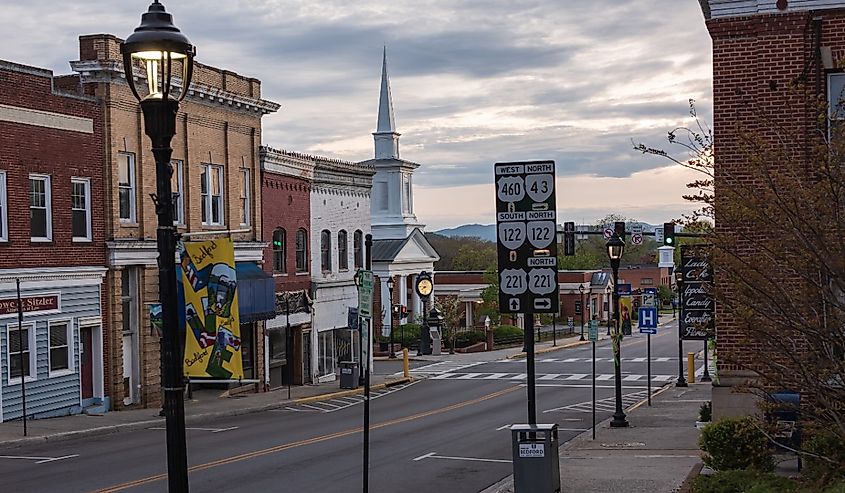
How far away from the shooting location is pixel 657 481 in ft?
58.2

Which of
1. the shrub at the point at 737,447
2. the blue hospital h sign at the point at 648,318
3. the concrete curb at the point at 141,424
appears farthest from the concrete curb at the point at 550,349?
the shrub at the point at 737,447

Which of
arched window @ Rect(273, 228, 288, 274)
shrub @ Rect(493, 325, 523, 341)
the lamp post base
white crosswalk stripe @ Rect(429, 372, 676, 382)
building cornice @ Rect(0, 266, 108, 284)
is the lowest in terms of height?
white crosswalk stripe @ Rect(429, 372, 676, 382)

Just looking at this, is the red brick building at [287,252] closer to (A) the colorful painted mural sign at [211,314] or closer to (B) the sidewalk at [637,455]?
(B) the sidewalk at [637,455]

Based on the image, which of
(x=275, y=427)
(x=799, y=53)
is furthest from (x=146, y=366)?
(x=799, y=53)

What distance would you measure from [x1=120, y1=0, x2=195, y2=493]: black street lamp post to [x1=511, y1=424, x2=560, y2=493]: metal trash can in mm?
7680

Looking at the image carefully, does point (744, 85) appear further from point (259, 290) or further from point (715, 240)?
point (259, 290)

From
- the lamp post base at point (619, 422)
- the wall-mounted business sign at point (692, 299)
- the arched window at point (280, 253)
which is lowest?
the lamp post base at point (619, 422)

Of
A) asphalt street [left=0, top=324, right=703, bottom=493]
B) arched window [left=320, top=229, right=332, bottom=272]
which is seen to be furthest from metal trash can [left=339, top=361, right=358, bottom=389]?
arched window [left=320, top=229, right=332, bottom=272]

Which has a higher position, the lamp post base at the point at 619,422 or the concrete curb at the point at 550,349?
the lamp post base at the point at 619,422

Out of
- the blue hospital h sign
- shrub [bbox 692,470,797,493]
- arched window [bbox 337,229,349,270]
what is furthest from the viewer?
arched window [bbox 337,229,349,270]

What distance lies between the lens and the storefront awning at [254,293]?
35.3 meters

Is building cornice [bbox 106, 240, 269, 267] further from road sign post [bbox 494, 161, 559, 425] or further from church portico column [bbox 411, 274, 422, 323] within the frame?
church portico column [bbox 411, 274, 422, 323]

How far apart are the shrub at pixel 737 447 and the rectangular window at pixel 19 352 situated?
16970 millimetres

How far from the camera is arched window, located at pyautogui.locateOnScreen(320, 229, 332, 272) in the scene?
144 ft
